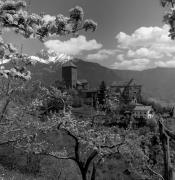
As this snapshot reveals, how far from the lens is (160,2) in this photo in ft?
14.4

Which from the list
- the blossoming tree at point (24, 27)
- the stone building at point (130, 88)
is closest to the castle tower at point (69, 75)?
the stone building at point (130, 88)

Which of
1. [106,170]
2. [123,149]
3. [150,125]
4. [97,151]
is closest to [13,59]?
[97,151]

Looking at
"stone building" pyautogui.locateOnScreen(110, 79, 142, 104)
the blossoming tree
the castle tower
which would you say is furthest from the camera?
the castle tower

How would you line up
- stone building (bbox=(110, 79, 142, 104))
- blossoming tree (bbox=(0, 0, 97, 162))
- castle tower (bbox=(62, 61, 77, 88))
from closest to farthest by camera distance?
blossoming tree (bbox=(0, 0, 97, 162))
stone building (bbox=(110, 79, 142, 104))
castle tower (bbox=(62, 61, 77, 88))

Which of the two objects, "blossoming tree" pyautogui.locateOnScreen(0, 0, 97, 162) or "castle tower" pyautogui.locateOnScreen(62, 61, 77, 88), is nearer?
"blossoming tree" pyautogui.locateOnScreen(0, 0, 97, 162)

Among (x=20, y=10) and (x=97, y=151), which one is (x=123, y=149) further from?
(x=20, y=10)

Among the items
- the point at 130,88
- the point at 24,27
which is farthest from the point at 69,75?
the point at 24,27

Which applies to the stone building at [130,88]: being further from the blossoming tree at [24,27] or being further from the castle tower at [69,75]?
the blossoming tree at [24,27]

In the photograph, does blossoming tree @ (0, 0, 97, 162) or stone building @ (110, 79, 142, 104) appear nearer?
blossoming tree @ (0, 0, 97, 162)

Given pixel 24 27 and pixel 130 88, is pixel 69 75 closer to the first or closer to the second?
pixel 130 88

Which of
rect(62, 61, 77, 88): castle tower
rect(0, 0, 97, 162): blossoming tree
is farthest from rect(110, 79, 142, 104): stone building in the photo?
rect(0, 0, 97, 162): blossoming tree

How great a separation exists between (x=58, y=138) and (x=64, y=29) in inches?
1588

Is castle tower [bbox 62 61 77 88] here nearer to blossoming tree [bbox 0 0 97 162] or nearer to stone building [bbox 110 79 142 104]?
stone building [bbox 110 79 142 104]

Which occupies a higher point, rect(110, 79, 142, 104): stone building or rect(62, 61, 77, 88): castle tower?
rect(62, 61, 77, 88): castle tower
